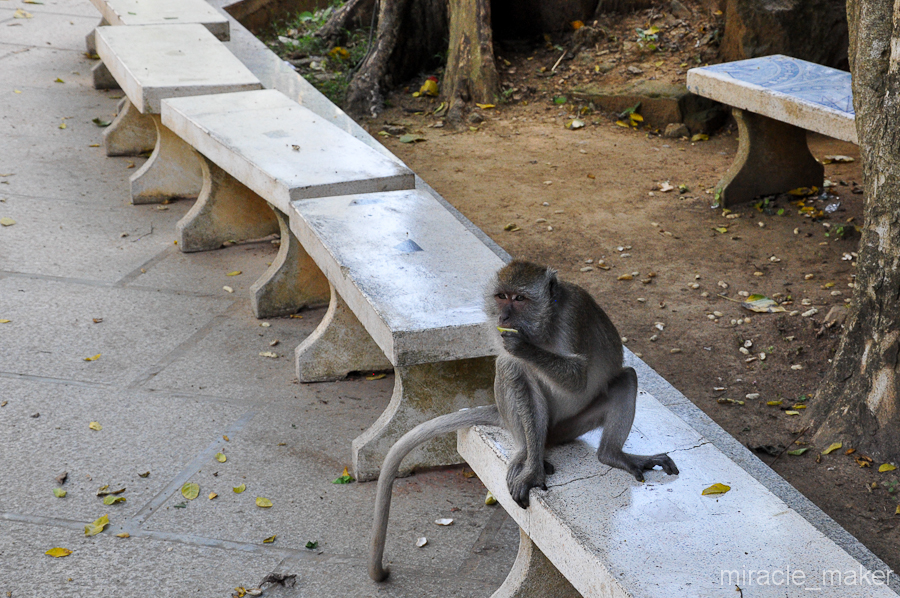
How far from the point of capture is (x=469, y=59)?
314 inches

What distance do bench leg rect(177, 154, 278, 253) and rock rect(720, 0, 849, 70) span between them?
14.2 feet

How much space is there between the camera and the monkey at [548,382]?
229 cm

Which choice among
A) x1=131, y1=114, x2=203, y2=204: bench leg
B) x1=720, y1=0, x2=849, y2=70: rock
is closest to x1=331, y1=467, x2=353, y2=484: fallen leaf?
x1=131, y1=114, x2=203, y2=204: bench leg

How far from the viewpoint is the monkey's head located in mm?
2273

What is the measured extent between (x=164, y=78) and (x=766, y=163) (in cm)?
402

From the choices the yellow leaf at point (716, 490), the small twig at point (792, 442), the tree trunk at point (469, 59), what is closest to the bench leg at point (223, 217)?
the tree trunk at point (469, 59)

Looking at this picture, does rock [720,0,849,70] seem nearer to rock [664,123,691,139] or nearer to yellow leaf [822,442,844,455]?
rock [664,123,691,139]

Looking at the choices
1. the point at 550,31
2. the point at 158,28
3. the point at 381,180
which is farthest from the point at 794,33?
the point at 158,28

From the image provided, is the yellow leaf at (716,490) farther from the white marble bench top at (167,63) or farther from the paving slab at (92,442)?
the white marble bench top at (167,63)

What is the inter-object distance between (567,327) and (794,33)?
5.79 m

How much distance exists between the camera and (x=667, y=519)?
86.9 inches

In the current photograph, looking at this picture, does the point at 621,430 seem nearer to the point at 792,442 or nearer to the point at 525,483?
the point at 525,483

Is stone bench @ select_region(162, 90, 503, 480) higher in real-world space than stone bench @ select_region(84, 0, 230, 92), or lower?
lower

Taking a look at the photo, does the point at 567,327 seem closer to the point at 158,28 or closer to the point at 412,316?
the point at 412,316
